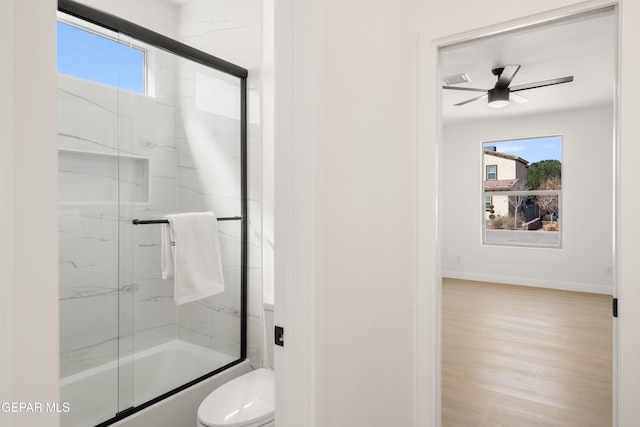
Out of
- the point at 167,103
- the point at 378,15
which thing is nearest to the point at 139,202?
the point at 167,103

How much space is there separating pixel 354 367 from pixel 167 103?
189 centimetres

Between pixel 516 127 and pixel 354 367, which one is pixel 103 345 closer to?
pixel 354 367

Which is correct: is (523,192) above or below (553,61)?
below

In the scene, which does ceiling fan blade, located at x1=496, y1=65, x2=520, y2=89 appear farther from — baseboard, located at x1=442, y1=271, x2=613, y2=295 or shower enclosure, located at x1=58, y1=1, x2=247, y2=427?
baseboard, located at x1=442, y1=271, x2=613, y2=295

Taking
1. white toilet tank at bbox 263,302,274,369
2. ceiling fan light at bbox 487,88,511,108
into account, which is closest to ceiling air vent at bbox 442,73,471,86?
ceiling fan light at bbox 487,88,511,108

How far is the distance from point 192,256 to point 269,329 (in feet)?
2.18

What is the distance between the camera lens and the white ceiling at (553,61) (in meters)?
3.07

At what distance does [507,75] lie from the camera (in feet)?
11.6

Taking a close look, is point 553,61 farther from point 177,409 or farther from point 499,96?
point 177,409

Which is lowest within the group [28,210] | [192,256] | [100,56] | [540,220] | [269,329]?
[269,329]

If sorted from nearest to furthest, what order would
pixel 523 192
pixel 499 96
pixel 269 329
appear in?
pixel 269 329 < pixel 499 96 < pixel 523 192

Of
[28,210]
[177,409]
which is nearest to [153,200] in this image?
[177,409]

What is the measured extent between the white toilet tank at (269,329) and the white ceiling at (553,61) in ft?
6.96

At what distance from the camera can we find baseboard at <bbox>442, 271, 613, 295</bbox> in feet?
18.1
